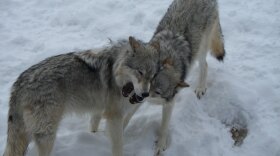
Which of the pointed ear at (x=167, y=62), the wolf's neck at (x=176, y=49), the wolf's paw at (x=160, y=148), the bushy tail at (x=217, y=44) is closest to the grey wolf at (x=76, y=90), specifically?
the pointed ear at (x=167, y=62)

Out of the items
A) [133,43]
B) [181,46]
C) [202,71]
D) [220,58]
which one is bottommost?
[202,71]

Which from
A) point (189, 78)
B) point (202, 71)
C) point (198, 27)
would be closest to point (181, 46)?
point (198, 27)

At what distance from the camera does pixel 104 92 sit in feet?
14.9

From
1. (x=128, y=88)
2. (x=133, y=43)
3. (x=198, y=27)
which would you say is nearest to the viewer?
(x=133, y=43)

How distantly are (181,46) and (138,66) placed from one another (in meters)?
1.18

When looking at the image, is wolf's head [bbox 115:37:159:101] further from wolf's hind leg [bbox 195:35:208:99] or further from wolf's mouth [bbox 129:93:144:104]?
wolf's hind leg [bbox 195:35:208:99]

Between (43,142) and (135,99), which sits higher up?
(135,99)

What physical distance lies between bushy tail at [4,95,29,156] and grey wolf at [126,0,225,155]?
4.97ft

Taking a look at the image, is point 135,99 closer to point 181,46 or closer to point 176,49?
point 176,49

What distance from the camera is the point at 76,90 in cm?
433

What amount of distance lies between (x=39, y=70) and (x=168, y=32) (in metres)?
1.96

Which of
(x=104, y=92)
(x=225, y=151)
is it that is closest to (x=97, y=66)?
(x=104, y=92)

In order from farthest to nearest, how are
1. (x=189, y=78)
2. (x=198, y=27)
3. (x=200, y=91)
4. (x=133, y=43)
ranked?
1. (x=189, y=78)
2. (x=200, y=91)
3. (x=198, y=27)
4. (x=133, y=43)

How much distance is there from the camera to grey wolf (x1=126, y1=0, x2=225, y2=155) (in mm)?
4426
